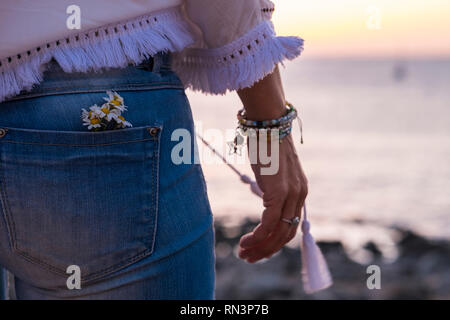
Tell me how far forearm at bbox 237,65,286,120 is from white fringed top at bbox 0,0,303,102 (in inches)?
1.9

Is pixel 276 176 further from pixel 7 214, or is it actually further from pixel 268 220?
pixel 7 214

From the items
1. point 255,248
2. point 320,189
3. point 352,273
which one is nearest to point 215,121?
point 320,189

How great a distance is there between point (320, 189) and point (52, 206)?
10.7m

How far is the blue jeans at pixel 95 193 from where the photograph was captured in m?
1.08

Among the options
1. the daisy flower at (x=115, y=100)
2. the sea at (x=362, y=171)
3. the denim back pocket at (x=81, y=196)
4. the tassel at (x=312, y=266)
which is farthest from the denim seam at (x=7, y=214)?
the tassel at (x=312, y=266)

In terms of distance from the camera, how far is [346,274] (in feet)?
21.9

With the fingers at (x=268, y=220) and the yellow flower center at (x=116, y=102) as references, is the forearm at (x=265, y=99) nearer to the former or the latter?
the fingers at (x=268, y=220)

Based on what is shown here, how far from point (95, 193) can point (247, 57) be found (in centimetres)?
54

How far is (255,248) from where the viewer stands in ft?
5.00

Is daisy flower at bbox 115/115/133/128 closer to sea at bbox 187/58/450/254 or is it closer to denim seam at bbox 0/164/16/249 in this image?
denim seam at bbox 0/164/16/249

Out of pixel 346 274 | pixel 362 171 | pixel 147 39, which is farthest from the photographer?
pixel 362 171

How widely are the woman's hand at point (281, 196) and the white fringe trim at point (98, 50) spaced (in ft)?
1.42

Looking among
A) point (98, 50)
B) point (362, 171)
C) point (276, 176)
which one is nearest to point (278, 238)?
point (276, 176)

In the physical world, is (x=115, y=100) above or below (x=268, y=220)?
above
